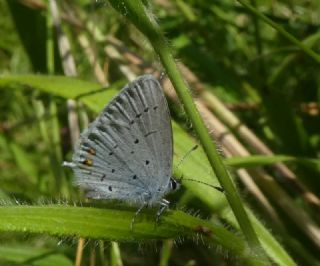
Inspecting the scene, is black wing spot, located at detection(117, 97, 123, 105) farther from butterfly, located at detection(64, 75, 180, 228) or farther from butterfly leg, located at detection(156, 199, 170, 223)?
butterfly leg, located at detection(156, 199, 170, 223)

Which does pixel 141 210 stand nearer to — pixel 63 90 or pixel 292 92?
pixel 63 90

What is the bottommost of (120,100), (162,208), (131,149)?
(162,208)

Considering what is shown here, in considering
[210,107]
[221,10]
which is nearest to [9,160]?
[210,107]

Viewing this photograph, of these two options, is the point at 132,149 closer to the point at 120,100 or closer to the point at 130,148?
the point at 130,148

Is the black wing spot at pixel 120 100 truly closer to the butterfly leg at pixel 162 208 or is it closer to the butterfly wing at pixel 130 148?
the butterfly wing at pixel 130 148

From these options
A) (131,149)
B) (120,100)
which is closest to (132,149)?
(131,149)

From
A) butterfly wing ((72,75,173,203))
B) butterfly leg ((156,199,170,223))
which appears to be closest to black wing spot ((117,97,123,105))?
butterfly wing ((72,75,173,203))

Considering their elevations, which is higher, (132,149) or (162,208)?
(132,149)

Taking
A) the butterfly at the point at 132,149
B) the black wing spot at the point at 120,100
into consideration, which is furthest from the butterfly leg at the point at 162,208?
the black wing spot at the point at 120,100
